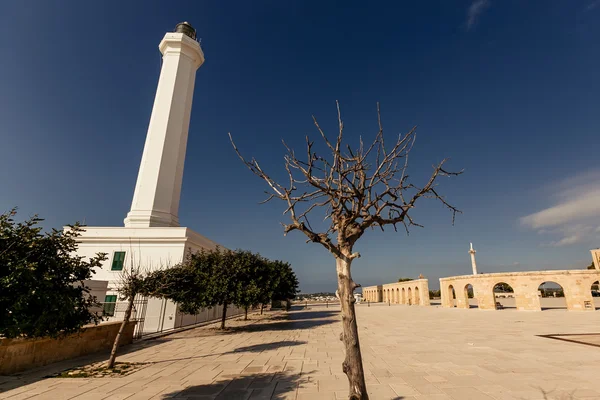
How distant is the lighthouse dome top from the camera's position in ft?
113

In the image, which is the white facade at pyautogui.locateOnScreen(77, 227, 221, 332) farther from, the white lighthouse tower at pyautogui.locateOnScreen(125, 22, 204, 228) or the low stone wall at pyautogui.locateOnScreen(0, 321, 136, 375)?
the low stone wall at pyautogui.locateOnScreen(0, 321, 136, 375)

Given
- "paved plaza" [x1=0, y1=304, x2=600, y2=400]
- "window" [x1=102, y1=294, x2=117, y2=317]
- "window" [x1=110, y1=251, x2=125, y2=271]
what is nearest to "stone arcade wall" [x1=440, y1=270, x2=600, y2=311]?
"paved plaza" [x1=0, y1=304, x2=600, y2=400]

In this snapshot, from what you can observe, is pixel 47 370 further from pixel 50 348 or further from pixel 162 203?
pixel 162 203

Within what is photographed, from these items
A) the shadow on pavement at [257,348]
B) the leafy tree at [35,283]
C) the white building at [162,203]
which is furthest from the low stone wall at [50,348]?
the white building at [162,203]

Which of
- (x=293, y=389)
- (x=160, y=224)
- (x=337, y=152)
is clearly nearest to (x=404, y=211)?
(x=337, y=152)

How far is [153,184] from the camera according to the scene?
85.6 feet

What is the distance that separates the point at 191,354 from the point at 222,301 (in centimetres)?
683

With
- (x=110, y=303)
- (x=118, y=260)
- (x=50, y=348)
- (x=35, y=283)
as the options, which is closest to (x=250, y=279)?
(x=110, y=303)

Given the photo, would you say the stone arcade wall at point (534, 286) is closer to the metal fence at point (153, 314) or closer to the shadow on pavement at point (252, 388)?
the shadow on pavement at point (252, 388)

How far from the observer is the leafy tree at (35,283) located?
194 inches

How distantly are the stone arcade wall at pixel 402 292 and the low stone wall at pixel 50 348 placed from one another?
42856mm

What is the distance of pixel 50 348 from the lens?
10594mm

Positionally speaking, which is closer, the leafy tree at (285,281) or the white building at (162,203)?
the white building at (162,203)

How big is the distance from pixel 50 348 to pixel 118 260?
12.4m
